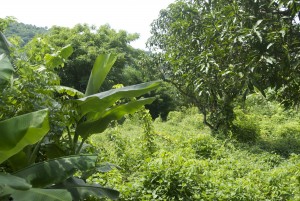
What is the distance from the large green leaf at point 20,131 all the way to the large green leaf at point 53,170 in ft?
1.28

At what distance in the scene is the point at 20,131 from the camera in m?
2.13

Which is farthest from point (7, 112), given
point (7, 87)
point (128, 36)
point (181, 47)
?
point (128, 36)

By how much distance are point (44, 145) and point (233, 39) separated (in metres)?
2.64

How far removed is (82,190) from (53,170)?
0.56 meters

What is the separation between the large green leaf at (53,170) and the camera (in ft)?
8.34

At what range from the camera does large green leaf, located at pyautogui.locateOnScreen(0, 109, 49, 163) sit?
6.98ft

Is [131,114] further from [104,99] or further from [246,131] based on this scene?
[246,131]

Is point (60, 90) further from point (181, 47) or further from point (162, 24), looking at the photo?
point (162, 24)

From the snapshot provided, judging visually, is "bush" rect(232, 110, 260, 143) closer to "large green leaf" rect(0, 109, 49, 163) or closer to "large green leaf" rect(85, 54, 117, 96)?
"large green leaf" rect(85, 54, 117, 96)

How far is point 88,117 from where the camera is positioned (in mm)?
3479

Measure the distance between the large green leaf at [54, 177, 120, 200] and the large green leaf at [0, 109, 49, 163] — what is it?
955 mm

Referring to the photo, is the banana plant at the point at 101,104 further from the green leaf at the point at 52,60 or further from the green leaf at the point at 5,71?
the green leaf at the point at 5,71

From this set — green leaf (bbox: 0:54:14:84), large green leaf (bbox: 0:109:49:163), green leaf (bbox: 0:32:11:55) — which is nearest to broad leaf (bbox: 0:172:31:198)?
large green leaf (bbox: 0:109:49:163)

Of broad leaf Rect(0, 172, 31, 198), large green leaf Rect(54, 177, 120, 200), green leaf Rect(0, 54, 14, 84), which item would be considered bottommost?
large green leaf Rect(54, 177, 120, 200)
